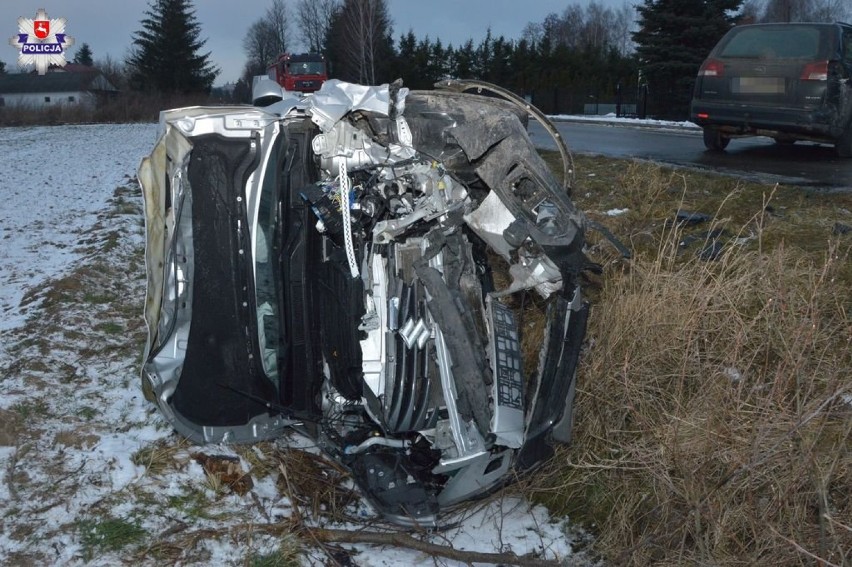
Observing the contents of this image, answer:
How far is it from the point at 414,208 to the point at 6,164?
1351 centimetres

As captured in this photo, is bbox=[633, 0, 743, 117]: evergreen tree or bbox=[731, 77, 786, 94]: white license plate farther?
bbox=[633, 0, 743, 117]: evergreen tree

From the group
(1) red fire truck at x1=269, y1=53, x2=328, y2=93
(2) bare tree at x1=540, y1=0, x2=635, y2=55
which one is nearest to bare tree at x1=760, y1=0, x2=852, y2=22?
(2) bare tree at x1=540, y1=0, x2=635, y2=55

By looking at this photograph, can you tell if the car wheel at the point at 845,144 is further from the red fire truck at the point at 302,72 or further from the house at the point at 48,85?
the house at the point at 48,85

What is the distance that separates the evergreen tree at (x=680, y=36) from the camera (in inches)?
1020

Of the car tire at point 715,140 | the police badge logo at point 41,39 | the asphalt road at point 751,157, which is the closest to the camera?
the asphalt road at point 751,157

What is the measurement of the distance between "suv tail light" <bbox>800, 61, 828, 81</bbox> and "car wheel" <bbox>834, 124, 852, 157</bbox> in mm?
635

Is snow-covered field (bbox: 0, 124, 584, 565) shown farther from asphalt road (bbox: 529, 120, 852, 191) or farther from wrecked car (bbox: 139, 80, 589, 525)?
asphalt road (bbox: 529, 120, 852, 191)

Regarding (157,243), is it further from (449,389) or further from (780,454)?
(780,454)

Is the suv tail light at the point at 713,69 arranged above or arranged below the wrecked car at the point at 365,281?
above

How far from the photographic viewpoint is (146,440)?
3.71 metres

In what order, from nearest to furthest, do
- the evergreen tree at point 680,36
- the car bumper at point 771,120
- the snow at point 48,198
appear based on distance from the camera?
the snow at point 48,198 → the car bumper at point 771,120 → the evergreen tree at point 680,36

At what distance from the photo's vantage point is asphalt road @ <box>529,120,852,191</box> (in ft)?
21.7

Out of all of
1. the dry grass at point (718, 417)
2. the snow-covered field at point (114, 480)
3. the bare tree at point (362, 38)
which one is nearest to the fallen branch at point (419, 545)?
the snow-covered field at point (114, 480)

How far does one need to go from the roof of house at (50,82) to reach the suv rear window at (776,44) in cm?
5545
